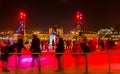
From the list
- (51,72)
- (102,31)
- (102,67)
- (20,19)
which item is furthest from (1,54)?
(102,31)

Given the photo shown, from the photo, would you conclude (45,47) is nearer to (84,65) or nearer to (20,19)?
(20,19)

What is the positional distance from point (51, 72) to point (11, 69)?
6.11 ft

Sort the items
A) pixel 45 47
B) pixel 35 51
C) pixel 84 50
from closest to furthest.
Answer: pixel 35 51
pixel 84 50
pixel 45 47

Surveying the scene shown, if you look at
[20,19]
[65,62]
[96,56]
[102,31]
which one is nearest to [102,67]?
[96,56]

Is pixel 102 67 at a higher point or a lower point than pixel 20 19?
lower

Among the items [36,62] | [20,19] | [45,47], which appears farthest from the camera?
[20,19]

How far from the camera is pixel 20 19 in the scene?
149 feet

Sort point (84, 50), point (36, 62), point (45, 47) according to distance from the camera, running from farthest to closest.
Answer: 1. point (45, 47)
2. point (84, 50)
3. point (36, 62)

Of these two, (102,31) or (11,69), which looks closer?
(11,69)

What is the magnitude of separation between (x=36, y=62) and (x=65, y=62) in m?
1.51

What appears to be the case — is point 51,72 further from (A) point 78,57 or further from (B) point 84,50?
(B) point 84,50

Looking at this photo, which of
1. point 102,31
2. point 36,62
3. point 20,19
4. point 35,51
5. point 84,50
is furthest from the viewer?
point 102,31

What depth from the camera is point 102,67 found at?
17.8m

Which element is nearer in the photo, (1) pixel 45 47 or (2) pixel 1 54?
(2) pixel 1 54
